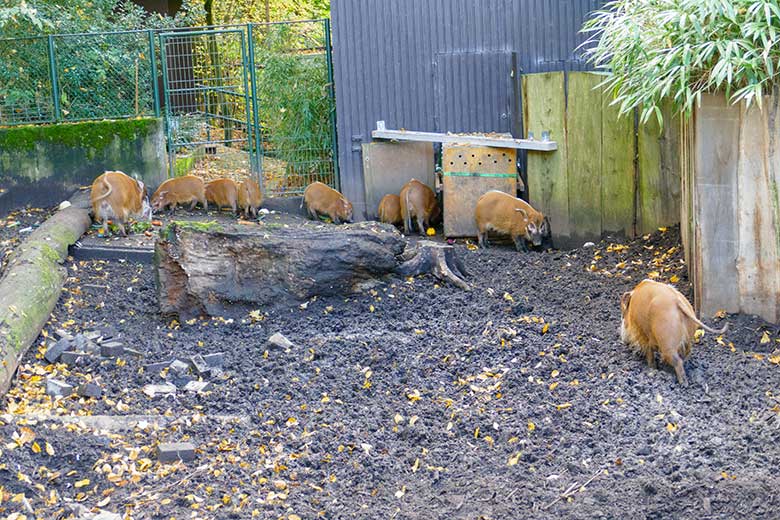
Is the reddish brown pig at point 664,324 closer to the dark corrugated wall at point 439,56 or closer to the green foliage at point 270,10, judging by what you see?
the dark corrugated wall at point 439,56

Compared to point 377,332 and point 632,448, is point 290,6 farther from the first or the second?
point 632,448

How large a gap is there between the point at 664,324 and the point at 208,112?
953 cm

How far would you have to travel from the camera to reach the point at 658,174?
10602 mm

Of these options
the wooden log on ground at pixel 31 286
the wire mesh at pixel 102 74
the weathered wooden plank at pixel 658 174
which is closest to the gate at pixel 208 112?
the wire mesh at pixel 102 74

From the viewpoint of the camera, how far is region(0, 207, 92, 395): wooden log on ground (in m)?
7.63

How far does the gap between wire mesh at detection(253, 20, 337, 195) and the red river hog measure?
1.19 metres

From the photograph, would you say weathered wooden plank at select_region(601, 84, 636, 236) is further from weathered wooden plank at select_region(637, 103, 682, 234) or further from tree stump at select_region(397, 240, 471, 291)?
tree stump at select_region(397, 240, 471, 291)

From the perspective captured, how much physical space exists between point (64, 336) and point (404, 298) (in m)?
2.85

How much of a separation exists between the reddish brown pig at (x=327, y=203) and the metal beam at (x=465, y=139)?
34.5 inches

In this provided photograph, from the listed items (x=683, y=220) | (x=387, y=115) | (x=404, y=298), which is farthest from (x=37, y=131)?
(x=683, y=220)

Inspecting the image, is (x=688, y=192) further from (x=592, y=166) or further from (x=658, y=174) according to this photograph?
(x=592, y=166)

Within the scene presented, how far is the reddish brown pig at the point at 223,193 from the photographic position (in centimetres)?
1312

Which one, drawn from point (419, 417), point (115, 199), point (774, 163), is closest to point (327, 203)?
point (115, 199)

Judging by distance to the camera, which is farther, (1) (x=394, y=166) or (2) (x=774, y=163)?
(1) (x=394, y=166)
